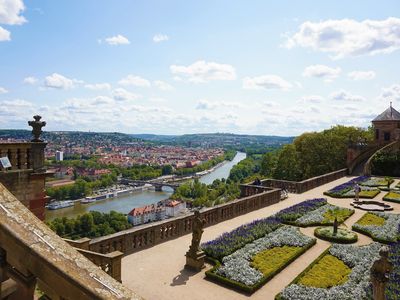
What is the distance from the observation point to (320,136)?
48.9 meters

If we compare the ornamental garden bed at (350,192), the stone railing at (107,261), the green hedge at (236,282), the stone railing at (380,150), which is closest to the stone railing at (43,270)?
the stone railing at (107,261)

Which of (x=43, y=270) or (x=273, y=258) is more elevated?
(x=43, y=270)

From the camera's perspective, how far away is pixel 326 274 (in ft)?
38.6

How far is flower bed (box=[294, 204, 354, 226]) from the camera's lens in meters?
18.2

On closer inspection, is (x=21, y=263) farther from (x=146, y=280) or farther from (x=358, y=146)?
(x=358, y=146)

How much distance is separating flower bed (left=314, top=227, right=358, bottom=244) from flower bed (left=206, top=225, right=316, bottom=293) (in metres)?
1.00

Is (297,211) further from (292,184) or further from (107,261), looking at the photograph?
(107,261)

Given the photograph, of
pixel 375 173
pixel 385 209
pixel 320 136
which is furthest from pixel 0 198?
pixel 320 136

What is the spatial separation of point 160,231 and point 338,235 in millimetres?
8163

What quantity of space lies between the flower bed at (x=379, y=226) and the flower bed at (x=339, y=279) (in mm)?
1918

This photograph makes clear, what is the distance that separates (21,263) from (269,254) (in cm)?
1166

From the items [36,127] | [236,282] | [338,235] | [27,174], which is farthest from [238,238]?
[36,127]

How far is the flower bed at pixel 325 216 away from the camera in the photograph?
18.2 metres

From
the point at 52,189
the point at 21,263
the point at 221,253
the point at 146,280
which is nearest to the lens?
the point at 21,263
